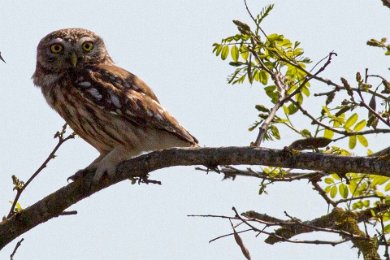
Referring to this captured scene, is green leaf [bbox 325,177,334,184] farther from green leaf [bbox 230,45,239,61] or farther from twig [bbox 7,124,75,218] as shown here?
twig [bbox 7,124,75,218]

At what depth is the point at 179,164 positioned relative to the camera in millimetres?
5023

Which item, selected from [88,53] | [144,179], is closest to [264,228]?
[144,179]

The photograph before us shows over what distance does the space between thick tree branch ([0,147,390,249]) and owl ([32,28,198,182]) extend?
39 centimetres

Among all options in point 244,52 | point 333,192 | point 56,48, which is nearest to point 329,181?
point 333,192

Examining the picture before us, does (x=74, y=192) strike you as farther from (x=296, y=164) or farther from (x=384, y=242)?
(x=384, y=242)

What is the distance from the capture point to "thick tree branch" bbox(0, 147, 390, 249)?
4398mm

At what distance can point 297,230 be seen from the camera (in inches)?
206

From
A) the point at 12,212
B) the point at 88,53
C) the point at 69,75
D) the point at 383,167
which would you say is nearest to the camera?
the point at 383,167

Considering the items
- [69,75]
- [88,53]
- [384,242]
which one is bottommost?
[384,242]

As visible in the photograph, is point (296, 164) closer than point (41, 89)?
Yes

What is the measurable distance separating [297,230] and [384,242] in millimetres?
1261

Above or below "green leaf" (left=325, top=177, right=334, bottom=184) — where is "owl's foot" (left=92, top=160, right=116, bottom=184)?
above

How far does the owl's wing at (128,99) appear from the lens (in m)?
6.62

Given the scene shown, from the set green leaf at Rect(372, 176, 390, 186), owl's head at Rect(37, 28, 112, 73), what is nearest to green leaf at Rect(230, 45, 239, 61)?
green leaf at Rect(372, 176, 390, 186)
